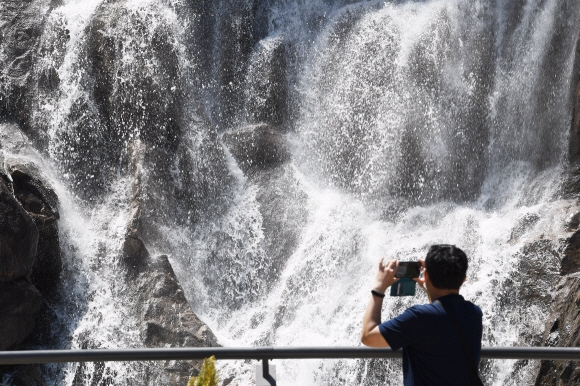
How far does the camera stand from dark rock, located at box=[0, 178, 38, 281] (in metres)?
10.2

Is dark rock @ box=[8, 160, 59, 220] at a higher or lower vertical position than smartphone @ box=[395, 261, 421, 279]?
lower

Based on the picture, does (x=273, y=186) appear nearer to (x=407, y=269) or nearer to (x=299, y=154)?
(x=299, y=154)

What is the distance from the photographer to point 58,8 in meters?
15.6

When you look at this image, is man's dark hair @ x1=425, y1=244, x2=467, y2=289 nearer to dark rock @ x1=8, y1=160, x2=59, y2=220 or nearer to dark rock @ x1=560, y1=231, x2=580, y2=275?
dark rock @ x1=560, y1=231, x2=580, y2=275

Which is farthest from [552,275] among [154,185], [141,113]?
[141,113]

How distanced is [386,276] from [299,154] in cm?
1156

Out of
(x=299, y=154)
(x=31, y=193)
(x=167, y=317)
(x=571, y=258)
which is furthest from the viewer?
(x=299, y=154)

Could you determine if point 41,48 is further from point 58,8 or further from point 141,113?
point 141,113

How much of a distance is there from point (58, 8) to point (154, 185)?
5267 millimetres

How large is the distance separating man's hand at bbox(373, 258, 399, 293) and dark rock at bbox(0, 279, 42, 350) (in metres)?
8.25

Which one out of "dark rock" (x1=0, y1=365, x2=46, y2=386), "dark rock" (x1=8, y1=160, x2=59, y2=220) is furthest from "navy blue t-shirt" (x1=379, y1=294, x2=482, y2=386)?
"dark rock" (x1=8, y1=160, x2=59, y2=220)

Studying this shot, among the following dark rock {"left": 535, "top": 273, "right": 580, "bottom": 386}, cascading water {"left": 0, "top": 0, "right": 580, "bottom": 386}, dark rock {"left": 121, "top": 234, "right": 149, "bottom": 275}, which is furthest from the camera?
dark rock {"left": 121, "top": 234, "right": 149, "bottom": 275}

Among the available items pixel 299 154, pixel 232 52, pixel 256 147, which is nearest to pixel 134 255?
pixel 256 147

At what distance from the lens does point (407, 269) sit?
3.24 metres
